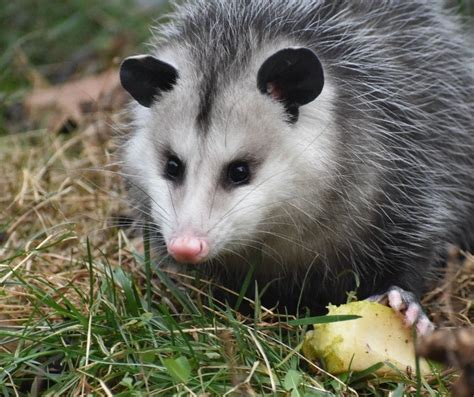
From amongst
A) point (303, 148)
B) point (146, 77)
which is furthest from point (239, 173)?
point (146, 77)

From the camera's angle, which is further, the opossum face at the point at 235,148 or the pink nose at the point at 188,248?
the opossum face at the point at 235,148

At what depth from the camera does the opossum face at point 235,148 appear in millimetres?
2492

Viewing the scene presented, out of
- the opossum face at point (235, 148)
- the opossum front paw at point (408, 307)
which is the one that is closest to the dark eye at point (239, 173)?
the opossum face at point (235, 148)

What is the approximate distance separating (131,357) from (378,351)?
0.64 metres

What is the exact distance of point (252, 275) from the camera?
9.48ft

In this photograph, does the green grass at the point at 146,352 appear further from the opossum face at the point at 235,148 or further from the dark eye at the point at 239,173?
the dark eye at the point at 239,173

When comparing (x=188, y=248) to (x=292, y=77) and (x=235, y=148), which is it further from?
(x=292, y=77)

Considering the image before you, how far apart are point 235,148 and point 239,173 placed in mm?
67

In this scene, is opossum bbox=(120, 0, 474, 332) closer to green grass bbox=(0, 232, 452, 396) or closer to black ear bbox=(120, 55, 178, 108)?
black ear bbox=(120, 55, 178, 108)

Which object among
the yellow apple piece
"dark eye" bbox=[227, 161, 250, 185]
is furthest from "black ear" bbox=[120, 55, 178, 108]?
the yellow apple piece

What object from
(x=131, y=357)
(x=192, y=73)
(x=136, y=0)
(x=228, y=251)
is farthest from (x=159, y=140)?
(x=136, y=0)

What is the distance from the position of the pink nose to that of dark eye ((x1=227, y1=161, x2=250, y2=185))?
9.1 inches

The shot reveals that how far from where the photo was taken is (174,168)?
264 cm

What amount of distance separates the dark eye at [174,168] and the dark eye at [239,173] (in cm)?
14
